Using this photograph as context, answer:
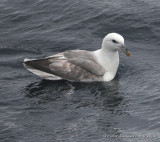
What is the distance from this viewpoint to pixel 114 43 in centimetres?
1312

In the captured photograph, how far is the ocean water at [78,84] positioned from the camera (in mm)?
10750

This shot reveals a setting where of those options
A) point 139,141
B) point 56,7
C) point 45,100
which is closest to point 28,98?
point 45,100

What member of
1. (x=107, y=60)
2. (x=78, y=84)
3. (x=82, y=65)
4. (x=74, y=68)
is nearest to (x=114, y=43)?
(x=107, y=60)

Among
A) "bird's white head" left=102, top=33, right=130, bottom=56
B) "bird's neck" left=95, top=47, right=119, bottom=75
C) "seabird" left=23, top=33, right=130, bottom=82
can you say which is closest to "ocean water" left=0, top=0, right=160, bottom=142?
"seabird" left=23, top=33, right=130, bottom=82

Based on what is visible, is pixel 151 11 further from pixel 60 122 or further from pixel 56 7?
pixel 60 122

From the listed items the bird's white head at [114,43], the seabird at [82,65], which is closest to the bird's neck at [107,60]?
the seabird at [82,65]

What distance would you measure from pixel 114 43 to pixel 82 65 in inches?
41.1

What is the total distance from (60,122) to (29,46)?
4.62 metres

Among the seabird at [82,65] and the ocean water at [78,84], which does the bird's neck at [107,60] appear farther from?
the ocean water at [78,84]

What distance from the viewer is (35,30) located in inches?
637

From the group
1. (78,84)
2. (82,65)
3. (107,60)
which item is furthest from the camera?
(107,60)

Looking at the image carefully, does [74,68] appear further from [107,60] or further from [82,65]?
[107,60]

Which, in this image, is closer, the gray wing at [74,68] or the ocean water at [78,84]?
the ocean water at [78,84]

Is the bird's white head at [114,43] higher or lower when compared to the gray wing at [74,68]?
higher
